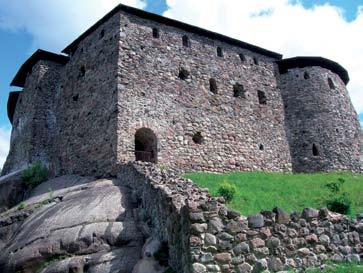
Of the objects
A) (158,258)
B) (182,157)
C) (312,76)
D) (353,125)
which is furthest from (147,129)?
(353,125)

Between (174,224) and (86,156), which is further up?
(86,156)

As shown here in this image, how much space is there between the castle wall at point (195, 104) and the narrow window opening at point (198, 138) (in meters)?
0.19

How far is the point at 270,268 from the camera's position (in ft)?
29.5

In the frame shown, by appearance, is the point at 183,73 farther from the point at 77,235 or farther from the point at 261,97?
the point at 77,235

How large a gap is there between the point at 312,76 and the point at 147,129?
15781 mm

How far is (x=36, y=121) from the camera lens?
25344 mm

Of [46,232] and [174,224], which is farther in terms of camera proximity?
[46,232]

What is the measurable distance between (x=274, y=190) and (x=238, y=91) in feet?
32.3

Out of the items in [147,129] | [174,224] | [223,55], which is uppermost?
[223,55]

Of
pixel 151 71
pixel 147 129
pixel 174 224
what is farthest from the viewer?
pixel 151 71

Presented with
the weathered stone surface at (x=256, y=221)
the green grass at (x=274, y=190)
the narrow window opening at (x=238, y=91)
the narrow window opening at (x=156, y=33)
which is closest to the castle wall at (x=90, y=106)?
the narrow window opening at (x=156, y=33)

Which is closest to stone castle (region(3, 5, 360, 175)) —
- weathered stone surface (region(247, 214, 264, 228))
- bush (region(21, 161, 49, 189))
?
bush (region(21, 161, 49, 189))

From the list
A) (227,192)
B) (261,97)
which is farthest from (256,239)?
(261,97)

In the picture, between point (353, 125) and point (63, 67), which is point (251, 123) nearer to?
point (353, 125)
